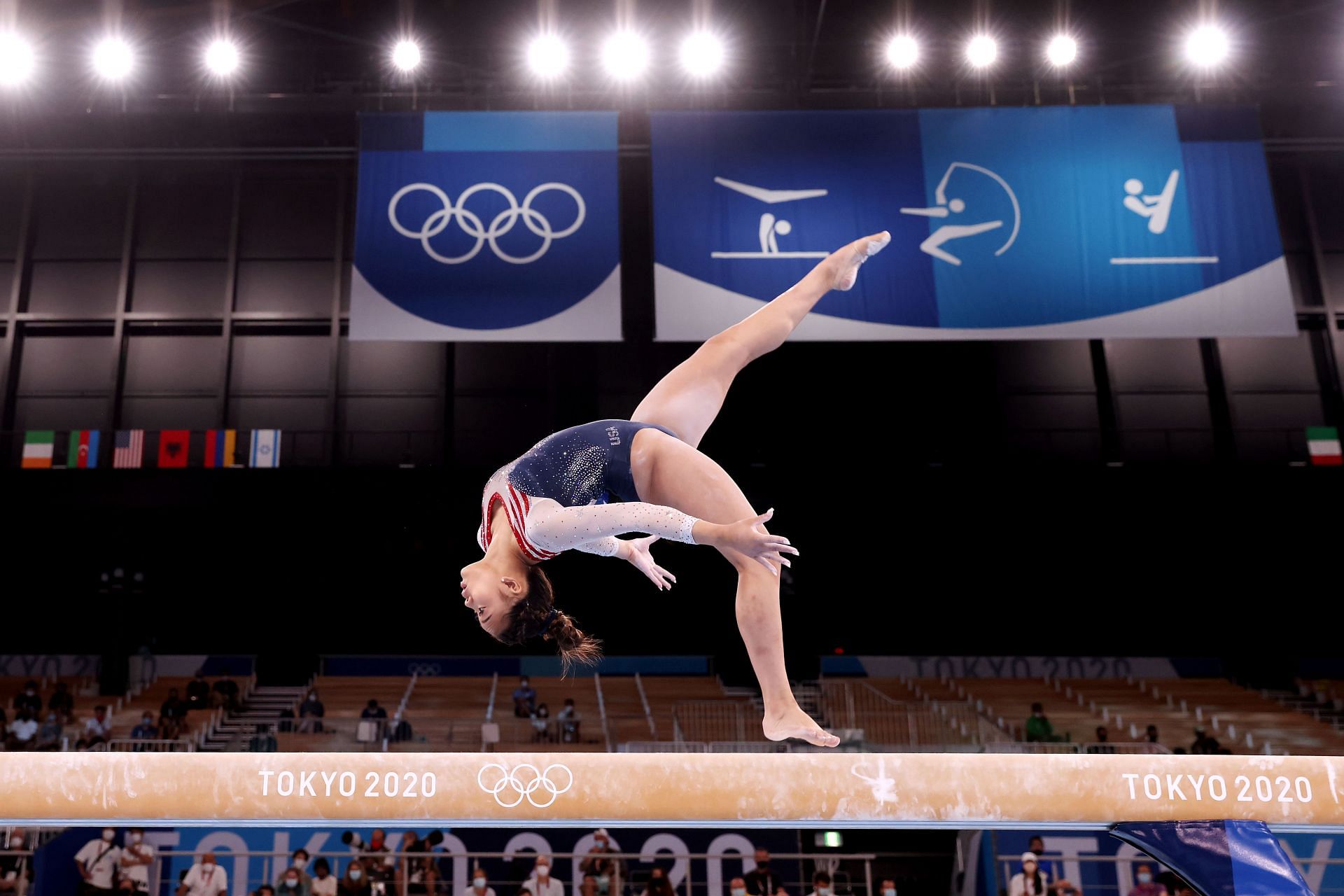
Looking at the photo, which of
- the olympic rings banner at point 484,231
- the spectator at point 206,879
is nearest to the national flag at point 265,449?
the olympic rings banner at point 484,231

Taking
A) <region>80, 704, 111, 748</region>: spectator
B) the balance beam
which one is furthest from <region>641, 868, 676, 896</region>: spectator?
<region>80, 704, 111, 748</region>: spectator

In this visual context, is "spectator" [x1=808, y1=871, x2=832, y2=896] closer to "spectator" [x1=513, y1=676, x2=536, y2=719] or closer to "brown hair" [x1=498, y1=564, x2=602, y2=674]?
"brown hair" [x1=498, y1=564, x2=602, y2=674]

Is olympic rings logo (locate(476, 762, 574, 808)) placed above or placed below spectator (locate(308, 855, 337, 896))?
above

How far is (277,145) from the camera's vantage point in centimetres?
1622

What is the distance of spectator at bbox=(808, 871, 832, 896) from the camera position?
852 cm

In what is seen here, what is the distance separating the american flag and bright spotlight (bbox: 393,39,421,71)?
5.83 metres

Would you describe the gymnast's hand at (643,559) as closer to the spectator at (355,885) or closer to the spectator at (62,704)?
the spectator at (355,885)

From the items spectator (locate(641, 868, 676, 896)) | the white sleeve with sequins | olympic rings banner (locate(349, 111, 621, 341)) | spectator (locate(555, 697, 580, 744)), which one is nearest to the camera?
the white sleeve with sequins

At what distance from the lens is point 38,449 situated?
1411 cm

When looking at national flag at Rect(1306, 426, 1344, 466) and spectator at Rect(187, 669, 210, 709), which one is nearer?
national flag at Rect(1306, 426, 1344, 466)

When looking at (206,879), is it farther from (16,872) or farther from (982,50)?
(982,50)

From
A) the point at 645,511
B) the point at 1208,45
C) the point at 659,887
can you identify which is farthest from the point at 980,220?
the point at 645,511

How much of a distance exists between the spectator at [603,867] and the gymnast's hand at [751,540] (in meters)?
6.08

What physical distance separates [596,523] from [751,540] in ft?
1.85
